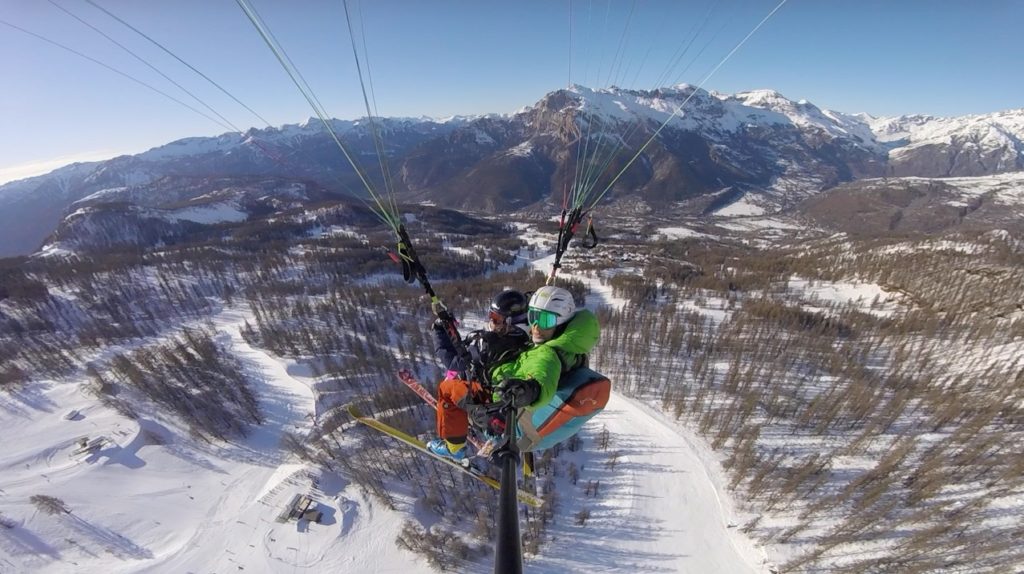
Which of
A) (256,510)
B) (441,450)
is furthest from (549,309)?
(256,510)

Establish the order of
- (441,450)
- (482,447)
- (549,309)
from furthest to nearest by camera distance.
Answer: (441,450) → (482,447) → (549,309)

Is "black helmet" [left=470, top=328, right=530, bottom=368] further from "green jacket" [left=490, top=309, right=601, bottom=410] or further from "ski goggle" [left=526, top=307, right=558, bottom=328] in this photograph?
"ski goggle" [left=526, top=307, right=558, bottom=328]

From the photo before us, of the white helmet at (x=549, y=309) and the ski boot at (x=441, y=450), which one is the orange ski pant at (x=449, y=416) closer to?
the ski boot at (x=441, y=450)

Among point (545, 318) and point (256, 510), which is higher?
point (545, 318)

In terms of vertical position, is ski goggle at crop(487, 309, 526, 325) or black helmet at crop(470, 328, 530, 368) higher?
ski goggle at crop(487, 309, 526, 325)

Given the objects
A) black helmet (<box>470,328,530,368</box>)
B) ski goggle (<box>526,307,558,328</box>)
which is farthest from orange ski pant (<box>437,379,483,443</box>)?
ski goggle (<box>526,307,558,328</box>)

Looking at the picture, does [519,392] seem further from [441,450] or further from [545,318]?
[441,450]

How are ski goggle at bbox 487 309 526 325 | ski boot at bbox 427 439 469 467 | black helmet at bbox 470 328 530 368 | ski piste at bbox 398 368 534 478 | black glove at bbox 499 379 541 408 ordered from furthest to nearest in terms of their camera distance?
ski boot at bbox 427 439 469 467 < ski goggle at bbox 487 309 526 325 < black helmet at bbox 470 328 530 368 < ski piste at bbox 398 368 534 478 < black glove at bbox 499 379 541 408

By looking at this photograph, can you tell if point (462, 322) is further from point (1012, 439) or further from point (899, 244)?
point (899, 244)
